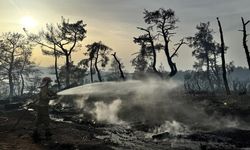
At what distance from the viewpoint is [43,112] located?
50.6 feet

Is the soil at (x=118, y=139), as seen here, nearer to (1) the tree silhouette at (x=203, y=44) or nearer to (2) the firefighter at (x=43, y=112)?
(2) the firefighter at (x=43, y=112)

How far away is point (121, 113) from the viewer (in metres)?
28.0

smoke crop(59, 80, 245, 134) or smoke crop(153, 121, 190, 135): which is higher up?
smoke crop(59, 80, 245, 134)

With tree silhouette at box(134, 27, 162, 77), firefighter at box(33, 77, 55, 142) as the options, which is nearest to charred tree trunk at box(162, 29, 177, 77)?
tree silhouette at box(134, 27, 162, 77)

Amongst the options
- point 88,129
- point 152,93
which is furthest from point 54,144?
point 152,93

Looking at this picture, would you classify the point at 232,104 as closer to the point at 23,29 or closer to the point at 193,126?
the point at 193,126

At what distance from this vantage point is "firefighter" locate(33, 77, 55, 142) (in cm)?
1534

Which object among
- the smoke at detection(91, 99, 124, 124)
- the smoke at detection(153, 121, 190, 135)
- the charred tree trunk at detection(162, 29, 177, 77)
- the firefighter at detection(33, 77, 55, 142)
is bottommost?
the smoke at detection(153, 121, 190, 135)

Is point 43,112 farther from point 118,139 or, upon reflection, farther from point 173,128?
point 173,128

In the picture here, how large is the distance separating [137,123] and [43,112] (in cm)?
930

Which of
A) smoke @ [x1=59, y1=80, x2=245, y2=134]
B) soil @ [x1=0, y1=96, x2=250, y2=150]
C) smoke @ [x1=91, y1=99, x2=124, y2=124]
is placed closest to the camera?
soil @ [x1=0, y1=96, x2=250, y2=150]

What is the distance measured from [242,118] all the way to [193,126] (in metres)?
5.44

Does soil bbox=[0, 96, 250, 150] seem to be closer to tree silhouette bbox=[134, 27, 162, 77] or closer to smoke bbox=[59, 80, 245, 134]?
smoke bbox=[59, 80, 245, 134]

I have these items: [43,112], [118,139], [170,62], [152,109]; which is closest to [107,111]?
[152,109]
